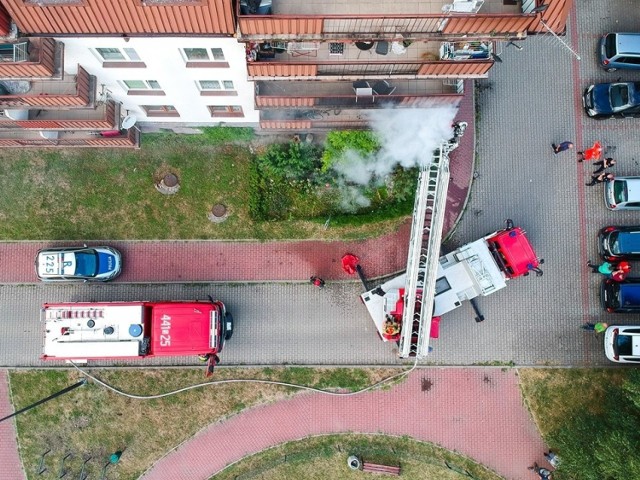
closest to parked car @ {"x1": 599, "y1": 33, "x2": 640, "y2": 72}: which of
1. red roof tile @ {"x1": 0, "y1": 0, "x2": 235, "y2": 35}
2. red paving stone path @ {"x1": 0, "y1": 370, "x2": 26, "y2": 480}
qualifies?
red roof tile @ {"x1": 0, "y1": 0, "x2": 235, "y2": 35}

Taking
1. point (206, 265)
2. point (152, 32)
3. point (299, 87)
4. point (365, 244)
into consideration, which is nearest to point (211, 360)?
point (206, 265)

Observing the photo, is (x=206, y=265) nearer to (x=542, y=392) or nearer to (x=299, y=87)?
(x=299, y=87)

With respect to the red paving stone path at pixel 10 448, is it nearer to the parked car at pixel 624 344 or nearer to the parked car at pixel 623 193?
the parked car at pixel 624 344

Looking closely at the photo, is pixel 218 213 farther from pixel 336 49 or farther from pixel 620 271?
pixel 620 271

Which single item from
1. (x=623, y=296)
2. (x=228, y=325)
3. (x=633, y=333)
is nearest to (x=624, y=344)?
(x=633, y=333)

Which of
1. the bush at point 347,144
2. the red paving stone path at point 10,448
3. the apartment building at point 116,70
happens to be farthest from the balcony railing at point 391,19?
the red paving stone path at point 10,448

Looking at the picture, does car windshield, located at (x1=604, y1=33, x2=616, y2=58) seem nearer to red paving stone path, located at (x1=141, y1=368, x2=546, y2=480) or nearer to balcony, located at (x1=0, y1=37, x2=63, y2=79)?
red paving stone path, located at (x1=141, y1=368, x2=546, y2=480)

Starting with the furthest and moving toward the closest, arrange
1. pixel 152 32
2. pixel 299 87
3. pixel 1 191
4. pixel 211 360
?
pixel 1 191 < pixel 211 360 < pixel 299 87 < pixel 152 32
